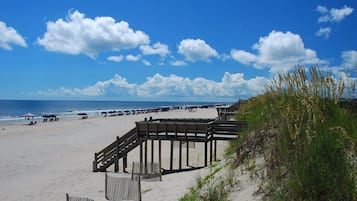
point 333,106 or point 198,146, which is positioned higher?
point 333,106

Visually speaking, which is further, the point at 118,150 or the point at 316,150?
the point at 118,150

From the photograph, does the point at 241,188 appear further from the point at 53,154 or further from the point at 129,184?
the point at 53,154

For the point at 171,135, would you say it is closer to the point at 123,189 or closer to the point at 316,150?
the point at 123,189

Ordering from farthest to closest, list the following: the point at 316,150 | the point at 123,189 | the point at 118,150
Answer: the point at 118,150 → the point at 123,189 → the point at 316,150

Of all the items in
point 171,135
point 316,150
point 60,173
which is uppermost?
point 316,150

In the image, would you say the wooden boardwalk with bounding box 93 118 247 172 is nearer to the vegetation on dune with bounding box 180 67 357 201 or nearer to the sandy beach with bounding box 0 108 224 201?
the sandy beach with bounding box 0 108 224 201

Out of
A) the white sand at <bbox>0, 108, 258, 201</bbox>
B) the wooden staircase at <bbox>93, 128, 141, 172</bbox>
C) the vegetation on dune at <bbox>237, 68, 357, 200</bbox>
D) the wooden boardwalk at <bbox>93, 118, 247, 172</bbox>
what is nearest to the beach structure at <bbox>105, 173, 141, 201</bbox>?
the white sand at <bbox>0, 108, 258, 201</bbox>

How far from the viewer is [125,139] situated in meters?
16.1

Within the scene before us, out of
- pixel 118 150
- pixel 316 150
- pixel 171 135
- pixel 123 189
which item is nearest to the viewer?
pixel 316 150

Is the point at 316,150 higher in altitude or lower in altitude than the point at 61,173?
higher

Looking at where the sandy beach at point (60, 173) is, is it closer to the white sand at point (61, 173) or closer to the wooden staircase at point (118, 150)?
the white sand at point (61, 173)

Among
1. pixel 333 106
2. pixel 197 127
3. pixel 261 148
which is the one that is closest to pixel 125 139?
pixel 197 127

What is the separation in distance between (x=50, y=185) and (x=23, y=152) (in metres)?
10.8

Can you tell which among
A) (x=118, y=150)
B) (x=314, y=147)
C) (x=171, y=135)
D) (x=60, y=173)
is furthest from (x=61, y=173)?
(x=314, y=147)
